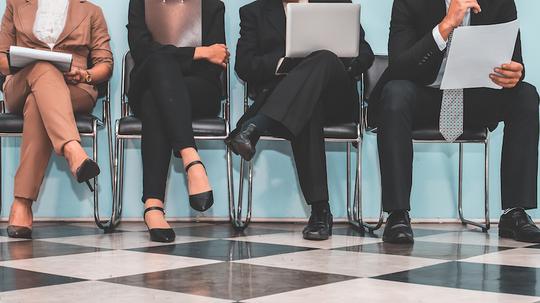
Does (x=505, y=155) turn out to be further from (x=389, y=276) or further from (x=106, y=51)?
(x=106, y=51)

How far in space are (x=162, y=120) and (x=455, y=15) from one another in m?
0.99

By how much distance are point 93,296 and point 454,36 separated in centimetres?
148

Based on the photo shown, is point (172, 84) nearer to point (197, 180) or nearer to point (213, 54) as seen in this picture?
point (197, 180)

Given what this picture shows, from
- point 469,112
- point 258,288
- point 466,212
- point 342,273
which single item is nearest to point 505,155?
point 469,112

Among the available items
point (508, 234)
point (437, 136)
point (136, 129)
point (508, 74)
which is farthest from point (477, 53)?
point (136, 129)

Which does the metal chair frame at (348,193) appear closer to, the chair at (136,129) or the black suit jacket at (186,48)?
the chair at (136,129)

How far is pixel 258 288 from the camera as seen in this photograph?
145 centimetres

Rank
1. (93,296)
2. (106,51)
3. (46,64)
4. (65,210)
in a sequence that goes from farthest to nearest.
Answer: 1. (65,210)
2. (106,51)
3. (46,64)
4. (93,296)

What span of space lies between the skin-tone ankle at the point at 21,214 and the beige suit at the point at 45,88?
2 centimetres

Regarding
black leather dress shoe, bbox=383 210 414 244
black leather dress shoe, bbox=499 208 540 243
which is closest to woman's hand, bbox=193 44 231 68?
black leather dress shoe, bbox=383 210 414 244

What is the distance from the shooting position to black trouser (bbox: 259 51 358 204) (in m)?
2.36

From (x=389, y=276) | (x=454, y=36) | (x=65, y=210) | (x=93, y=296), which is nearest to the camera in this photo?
(x=93, y=296)

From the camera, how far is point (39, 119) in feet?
8.34

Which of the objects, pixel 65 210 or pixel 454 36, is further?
pixel 65 210
